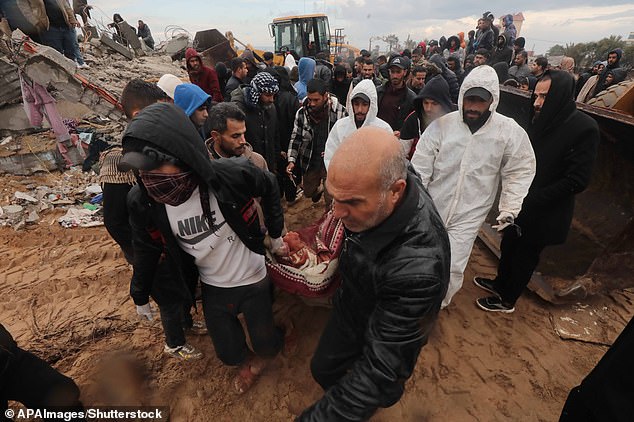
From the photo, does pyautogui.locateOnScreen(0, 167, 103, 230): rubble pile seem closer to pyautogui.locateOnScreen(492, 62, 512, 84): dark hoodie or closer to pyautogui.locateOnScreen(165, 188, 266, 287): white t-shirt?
pyautogui.locateOnScreen(165, 188, 266, 287): white t-shirt

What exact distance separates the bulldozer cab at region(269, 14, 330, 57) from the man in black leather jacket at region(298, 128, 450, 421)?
13.1 m

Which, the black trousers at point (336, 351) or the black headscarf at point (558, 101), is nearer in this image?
the black trousers at point (336, 351)

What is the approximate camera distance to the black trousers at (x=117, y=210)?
1.99m

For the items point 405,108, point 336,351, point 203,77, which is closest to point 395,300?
point 336,351

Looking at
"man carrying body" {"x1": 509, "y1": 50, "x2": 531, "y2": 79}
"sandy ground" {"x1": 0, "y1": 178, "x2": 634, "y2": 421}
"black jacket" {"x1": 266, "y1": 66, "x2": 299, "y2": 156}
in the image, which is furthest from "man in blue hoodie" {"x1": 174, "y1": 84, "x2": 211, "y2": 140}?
"man carrying body" {"x1": 509, "y1": 50, "x2": 531, "y2": 79}

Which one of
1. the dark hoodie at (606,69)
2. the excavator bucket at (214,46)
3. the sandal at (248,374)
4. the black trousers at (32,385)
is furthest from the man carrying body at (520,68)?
the black trousers at (32,385)

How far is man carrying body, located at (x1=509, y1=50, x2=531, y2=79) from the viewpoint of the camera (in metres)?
8.21

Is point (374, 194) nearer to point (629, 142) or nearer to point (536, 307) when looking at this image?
point (536, 307)

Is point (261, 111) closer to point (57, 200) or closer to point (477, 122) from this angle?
point (477, 122)

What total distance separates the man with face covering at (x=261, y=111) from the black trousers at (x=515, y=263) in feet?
8.99

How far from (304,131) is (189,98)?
4.79 ft

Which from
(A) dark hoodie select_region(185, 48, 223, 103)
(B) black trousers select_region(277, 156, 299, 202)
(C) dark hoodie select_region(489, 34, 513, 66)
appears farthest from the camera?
(C) dark hoodie select_region(489, 34, 513, 66)

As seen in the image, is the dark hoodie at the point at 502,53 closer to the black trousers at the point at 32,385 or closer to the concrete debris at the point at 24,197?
the black trousers at the point at 32,385

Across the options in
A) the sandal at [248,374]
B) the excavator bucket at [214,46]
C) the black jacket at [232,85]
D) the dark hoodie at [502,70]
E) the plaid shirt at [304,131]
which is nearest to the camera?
the sandal at [248,374]
